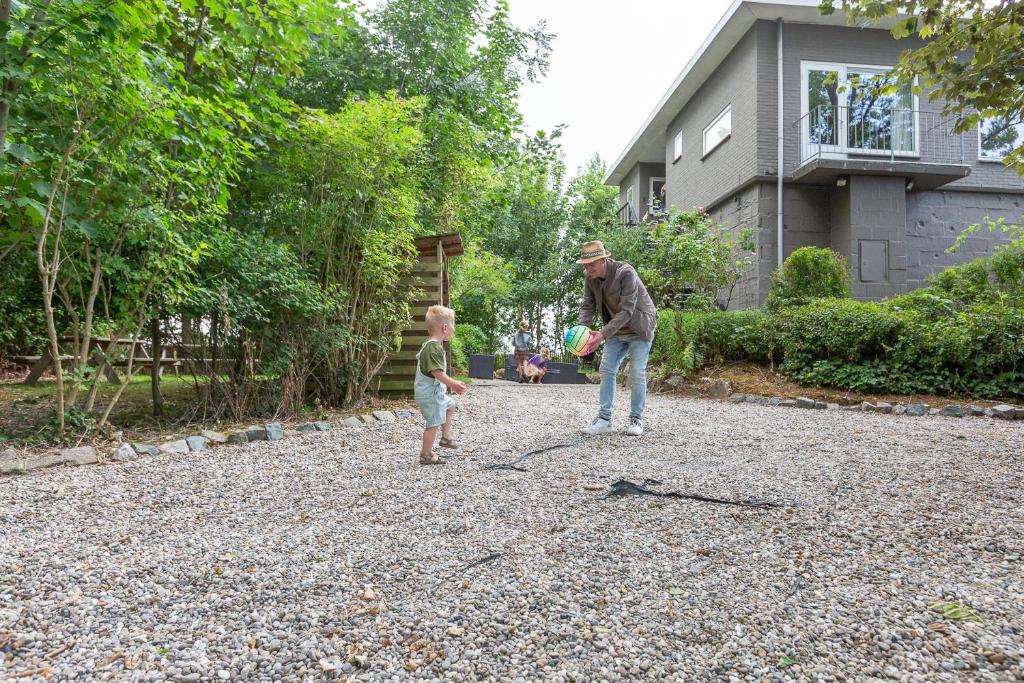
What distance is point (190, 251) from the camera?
157 inches

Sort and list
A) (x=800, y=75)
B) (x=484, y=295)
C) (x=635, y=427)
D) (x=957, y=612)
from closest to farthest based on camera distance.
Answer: (x=957, y=612) → (x=635, y=427) → (x=800, y=75) → (x=484, y=295)

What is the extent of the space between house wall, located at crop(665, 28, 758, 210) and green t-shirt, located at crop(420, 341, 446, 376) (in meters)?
9.96

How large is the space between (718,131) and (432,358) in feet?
40.1

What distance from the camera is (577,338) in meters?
4.52

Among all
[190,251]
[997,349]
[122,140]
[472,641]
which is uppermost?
[122,140]

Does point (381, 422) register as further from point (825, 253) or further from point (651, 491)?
point (825, 253)

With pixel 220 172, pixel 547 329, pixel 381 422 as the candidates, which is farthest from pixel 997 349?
pixel 547 329

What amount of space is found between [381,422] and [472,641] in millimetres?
3987

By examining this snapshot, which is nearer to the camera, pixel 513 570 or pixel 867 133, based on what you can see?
pixel 513 570

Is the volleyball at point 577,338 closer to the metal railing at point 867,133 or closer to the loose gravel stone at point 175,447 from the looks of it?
the loose gravel stone at point 175,447

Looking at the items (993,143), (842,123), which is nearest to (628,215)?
(842,123)

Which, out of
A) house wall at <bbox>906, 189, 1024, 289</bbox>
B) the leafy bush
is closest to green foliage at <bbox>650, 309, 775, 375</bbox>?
the leafy bush

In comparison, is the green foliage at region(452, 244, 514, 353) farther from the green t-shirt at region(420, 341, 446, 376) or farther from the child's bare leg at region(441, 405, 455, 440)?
the green t-shirt at region(420, 341, 446, 376)

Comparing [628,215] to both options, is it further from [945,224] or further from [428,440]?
[428,440]
